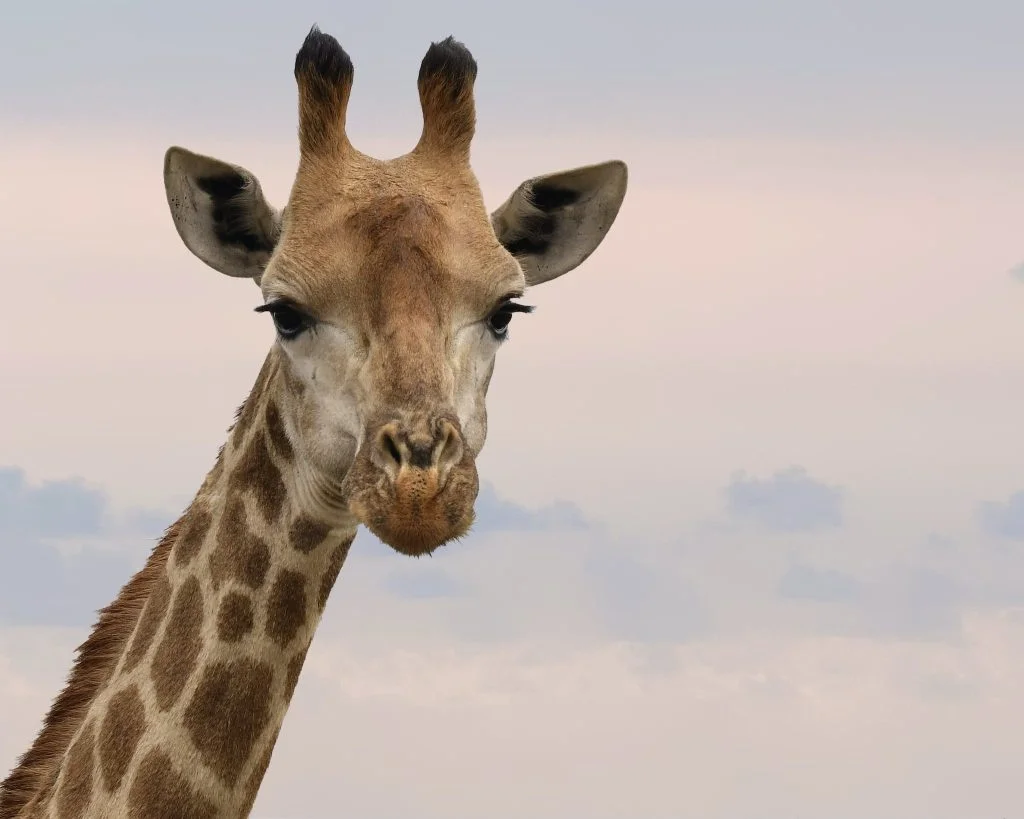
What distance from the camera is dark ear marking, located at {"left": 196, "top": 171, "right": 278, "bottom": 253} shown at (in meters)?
11.7

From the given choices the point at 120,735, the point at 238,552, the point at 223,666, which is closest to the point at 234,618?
the point at 223,666

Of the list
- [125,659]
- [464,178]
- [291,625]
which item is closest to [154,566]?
[125,659]

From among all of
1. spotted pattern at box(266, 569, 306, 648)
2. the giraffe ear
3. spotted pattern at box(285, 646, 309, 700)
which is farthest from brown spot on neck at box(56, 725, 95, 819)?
the giraffe ear

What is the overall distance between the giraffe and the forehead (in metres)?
0.01

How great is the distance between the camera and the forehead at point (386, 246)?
35.1 ft

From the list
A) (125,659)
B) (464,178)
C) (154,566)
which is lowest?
(125,659)

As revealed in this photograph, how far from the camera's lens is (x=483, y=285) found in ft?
36.2

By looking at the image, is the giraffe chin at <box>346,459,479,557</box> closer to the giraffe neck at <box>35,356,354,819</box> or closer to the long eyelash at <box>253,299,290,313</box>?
the giraffe neck at <box>35,356,354,819</box>

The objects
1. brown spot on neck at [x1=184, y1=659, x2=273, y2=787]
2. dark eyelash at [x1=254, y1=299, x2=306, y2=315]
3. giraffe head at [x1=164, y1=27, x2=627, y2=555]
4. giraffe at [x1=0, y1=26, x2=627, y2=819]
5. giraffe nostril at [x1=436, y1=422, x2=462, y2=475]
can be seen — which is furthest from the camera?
brown spot on neck at [x1=184, y1=659, x2=273, y2=787]

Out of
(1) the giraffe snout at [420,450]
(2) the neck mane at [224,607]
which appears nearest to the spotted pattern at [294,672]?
(2) the neck mane at [224,607]

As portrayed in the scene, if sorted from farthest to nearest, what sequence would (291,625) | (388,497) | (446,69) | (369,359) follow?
1. (446,69)
2. (291,625)
3. (369,359)
4. (388,497)

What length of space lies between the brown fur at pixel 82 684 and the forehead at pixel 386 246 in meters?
2.63

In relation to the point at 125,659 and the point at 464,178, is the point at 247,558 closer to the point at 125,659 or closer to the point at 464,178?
the point at 125,659

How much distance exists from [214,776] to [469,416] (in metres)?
2.92
